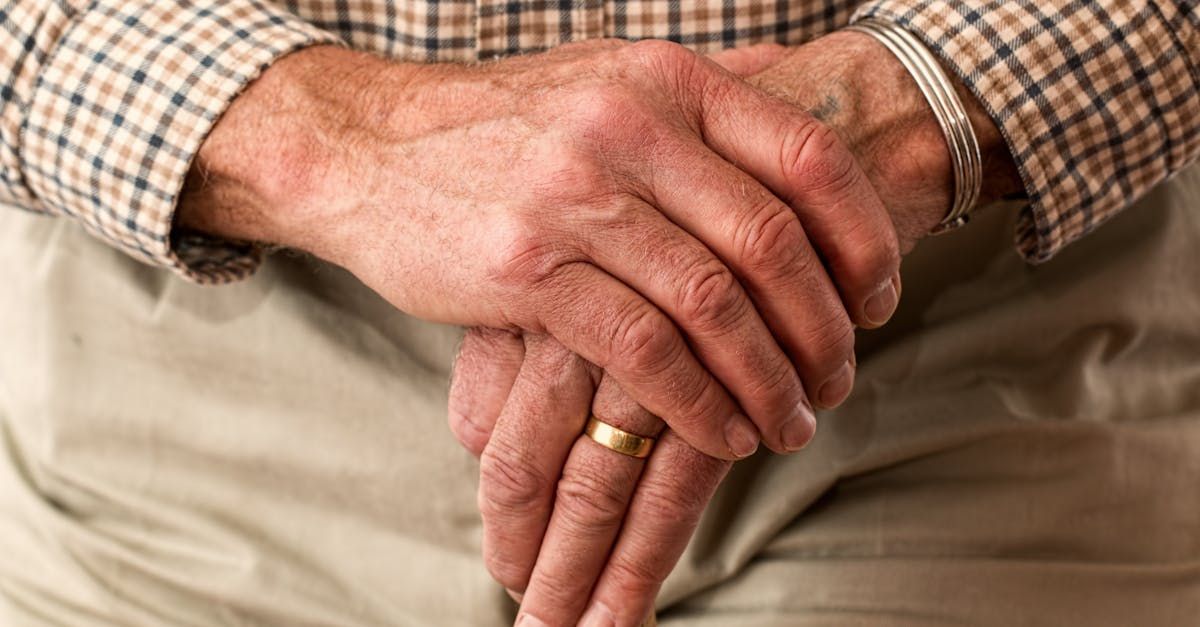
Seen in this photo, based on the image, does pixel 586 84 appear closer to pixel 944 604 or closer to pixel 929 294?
pixel 929 294

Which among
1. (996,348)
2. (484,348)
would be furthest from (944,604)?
(484,348)

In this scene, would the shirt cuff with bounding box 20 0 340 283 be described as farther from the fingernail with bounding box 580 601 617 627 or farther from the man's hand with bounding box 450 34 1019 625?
the fingernail with bounding box 580 601 617 627

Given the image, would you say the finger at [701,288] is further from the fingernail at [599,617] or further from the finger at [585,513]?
the fingernail at [599,617]

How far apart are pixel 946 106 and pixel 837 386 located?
0.24m

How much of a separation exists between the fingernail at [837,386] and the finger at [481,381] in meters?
0.24

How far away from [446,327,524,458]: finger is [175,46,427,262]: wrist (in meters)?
0.13

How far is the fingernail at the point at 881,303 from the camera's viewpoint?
2.97ft

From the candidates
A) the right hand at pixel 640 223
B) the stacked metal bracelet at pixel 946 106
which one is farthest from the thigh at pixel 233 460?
the stacked metal bracelet at pixel 946 106

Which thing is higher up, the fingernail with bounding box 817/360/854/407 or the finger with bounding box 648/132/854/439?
the finger with bounding box 648/132/854/439

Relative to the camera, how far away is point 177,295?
1.17 meters

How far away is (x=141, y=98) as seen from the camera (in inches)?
38.9

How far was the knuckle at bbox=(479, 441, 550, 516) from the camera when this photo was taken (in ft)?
3.05

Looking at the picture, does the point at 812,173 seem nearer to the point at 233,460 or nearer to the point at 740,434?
the point at 740,434

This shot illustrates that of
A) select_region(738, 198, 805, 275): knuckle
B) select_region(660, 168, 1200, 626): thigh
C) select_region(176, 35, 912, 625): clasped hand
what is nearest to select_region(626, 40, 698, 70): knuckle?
select_region(176, 35, 912, 625): clasped hand
